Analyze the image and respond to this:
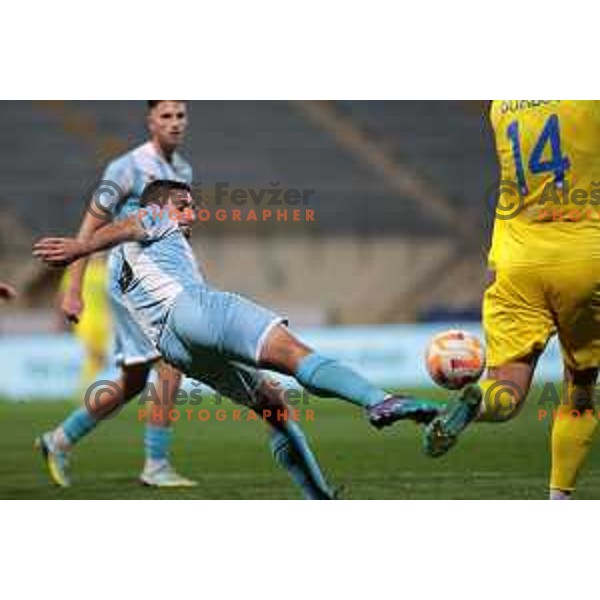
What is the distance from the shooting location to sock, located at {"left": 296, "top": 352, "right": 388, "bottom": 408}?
5309 mm

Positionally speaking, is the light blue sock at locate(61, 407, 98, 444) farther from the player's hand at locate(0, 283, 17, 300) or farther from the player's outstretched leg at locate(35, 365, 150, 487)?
the player's hand at locate(0, 283, 17, 300)

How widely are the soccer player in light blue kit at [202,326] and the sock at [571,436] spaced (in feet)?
2.85

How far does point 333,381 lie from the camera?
538 centimetres

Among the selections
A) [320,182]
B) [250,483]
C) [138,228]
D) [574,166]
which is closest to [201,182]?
[138,228]

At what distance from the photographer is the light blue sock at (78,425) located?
6.61 meters

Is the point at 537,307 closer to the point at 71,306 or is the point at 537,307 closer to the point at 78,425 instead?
the point at 71,306

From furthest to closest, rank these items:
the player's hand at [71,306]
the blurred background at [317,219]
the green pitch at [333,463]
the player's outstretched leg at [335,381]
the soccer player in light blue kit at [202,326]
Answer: the blurred background at [317,219] < the player's hand at [71,306] < the green pitch at [333,463] < the soccer player in light blue kit at [202,326] < the player's outstretched leg at [335,381]

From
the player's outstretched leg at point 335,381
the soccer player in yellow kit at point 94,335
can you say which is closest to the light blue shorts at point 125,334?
the player's outstretched leg at point 335,381

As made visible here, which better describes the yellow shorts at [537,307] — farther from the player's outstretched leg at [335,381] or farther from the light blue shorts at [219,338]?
the light blue shorts at [219,338]

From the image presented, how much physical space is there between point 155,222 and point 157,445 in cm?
100

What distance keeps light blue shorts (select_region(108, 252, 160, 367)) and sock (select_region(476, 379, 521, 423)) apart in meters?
A: 1.38

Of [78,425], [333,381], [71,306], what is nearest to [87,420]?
[78,425]

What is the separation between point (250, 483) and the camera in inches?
252

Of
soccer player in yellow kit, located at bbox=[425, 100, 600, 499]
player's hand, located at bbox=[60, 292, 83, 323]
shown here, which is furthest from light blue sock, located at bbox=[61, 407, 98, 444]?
soccer player in yellow kit, located at bbox=[425, 100, 600, 499]
